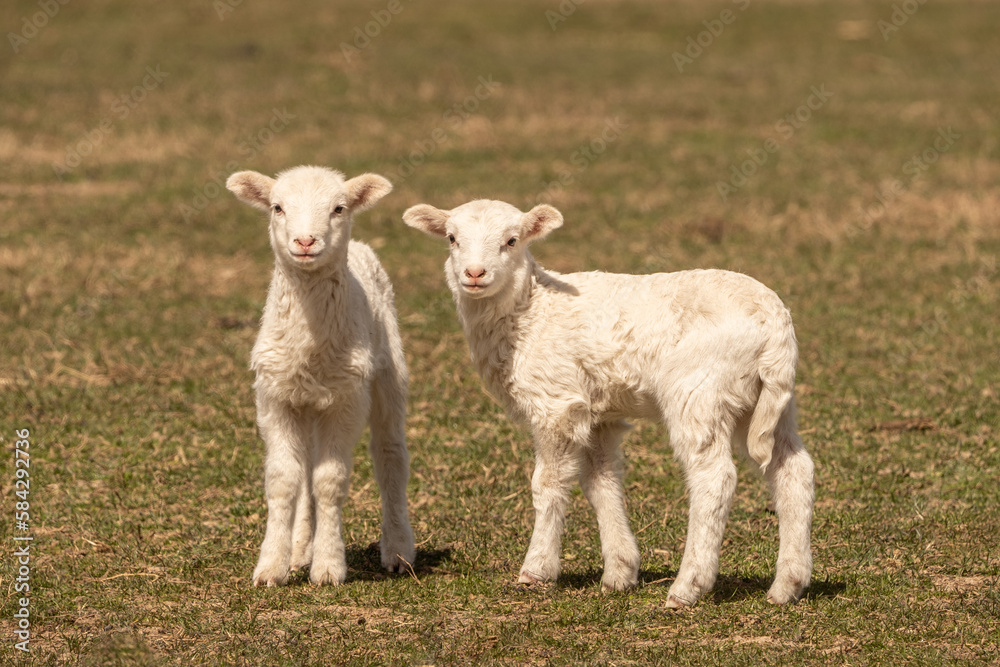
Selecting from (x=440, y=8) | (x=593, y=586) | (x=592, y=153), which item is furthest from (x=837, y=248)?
(x=440, y=8)

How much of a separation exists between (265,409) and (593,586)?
2.40 metres

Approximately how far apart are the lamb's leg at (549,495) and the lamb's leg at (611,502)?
164mm

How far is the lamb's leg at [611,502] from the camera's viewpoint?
769 cm

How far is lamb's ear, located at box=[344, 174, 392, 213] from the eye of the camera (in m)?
8.09

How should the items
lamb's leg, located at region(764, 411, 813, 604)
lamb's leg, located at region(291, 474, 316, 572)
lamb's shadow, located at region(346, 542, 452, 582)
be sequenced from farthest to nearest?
lamb's shadow, located at region(346, 542, 452, 582) < lamb's leg, located at region(291, 474, 316, 572) < lamb's leg, located at region(764, 411, 813, 604)

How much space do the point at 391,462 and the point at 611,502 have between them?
5.60 feet

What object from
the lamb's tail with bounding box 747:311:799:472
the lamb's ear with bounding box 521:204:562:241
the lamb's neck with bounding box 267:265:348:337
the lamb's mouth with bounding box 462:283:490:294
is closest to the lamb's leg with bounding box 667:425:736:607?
the lamb's tail with bounding box 747:311:799:472

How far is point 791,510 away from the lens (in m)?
7.17

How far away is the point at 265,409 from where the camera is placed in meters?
8.05

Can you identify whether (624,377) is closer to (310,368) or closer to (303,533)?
(310,368)

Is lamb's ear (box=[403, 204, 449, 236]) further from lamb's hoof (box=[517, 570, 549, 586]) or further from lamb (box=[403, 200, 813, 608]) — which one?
lamb's hoof (box=[517, 570, 549, 586])

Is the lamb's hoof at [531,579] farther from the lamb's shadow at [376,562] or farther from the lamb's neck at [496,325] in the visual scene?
the lamb's neck at [496,325]

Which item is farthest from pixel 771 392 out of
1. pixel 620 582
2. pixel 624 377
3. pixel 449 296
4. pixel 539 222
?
pixel 449 296

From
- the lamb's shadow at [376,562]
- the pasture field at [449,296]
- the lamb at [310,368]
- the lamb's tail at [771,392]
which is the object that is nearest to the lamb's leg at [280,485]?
the lamb at [310,368]
